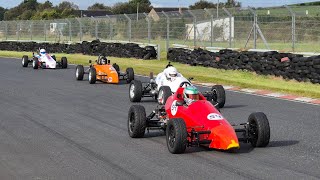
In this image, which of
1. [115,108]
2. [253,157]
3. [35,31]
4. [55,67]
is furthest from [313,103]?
[35,31]

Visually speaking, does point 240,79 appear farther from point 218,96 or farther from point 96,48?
point 96,48

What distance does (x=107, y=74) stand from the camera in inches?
861

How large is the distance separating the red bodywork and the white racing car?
2.41 meters

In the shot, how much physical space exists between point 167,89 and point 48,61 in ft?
58.8

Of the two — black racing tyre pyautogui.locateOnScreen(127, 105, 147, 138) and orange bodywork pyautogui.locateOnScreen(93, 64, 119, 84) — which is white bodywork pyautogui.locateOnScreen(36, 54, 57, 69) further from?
black racing tyre pyautogui.locateOnScreen(127, 105, 147, 138)

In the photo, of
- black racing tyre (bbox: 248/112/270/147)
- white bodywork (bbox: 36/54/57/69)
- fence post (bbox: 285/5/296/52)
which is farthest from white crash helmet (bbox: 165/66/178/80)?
white bodywork (bbox: 36/54/57/69)

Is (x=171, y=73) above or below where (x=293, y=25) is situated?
below

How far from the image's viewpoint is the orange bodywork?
2170cm

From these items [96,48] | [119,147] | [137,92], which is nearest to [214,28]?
[96,48]

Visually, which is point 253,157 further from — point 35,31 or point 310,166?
point 35,31

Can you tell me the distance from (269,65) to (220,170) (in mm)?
14586

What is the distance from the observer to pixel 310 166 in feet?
28.1

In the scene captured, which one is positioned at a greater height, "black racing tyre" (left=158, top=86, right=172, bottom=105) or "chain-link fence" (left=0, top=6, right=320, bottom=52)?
"chain-link fence" (left=0, top=6, right=320, bottom=52)

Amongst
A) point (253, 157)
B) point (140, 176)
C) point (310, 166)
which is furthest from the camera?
point (253, 157)
